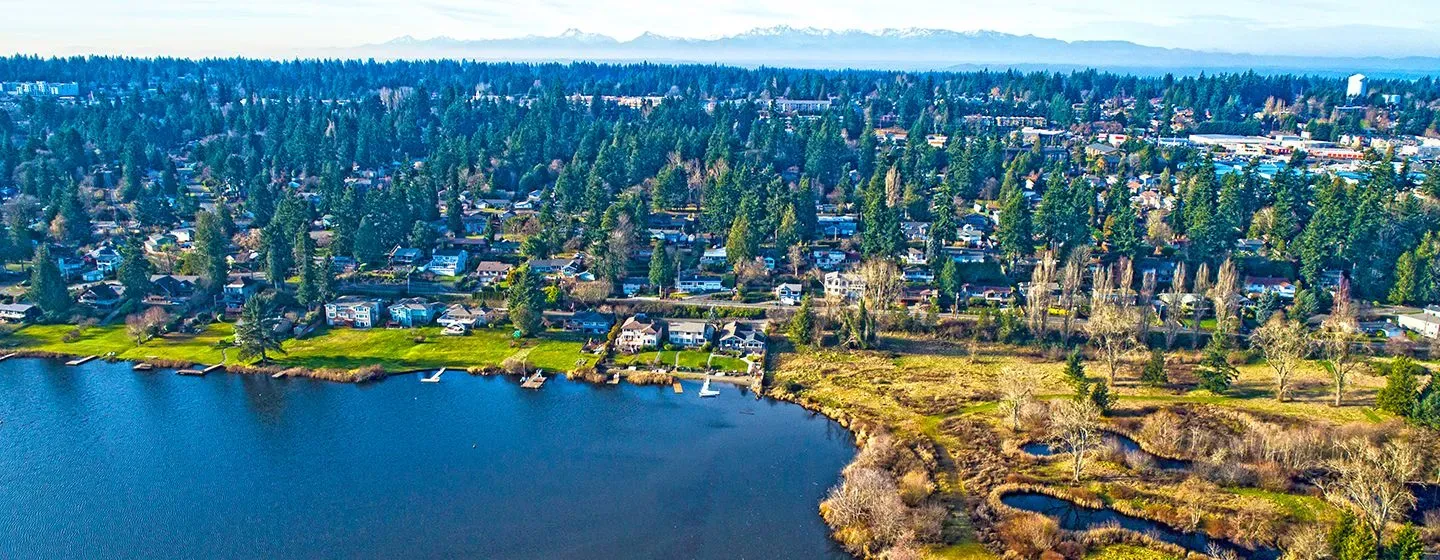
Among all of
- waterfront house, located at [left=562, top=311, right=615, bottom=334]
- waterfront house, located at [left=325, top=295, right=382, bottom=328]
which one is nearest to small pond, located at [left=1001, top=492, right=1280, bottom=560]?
waterfront house, located at [left=562, top=311, right=615, bottom=334]

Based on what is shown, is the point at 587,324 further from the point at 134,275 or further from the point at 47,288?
the point at 47,288

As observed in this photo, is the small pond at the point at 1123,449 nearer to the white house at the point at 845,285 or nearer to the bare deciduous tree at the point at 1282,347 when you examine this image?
the bare deciduous tree at the point at 1282,347

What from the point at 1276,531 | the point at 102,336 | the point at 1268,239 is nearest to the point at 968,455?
the point at 1276,531

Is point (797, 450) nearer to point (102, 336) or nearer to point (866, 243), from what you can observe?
point (866, 243)

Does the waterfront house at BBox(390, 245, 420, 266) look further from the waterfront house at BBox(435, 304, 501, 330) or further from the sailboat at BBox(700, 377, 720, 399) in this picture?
the sailboat at BBox(700, 377, 720, 399)

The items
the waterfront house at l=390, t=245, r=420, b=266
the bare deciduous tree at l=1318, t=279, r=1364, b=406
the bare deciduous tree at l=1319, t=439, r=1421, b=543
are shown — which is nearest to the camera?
the bare deciduous tree at l=1319, t=439, r=1421, b=543

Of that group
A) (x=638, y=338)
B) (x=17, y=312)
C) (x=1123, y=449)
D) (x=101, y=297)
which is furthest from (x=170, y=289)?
(x=1123, y=449)

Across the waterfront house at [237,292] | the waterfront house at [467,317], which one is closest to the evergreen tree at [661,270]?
the waterfront house at [467,317]
